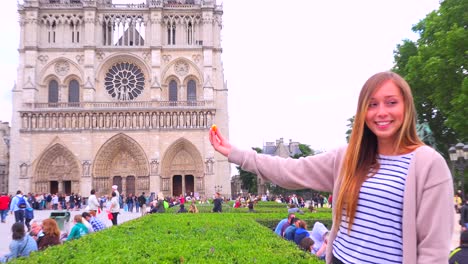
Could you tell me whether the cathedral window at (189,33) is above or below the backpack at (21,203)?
above

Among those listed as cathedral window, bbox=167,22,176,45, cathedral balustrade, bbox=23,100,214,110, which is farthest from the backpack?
cathedral window, bbox=167,22,176,45

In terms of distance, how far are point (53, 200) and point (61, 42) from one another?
15.6 meters

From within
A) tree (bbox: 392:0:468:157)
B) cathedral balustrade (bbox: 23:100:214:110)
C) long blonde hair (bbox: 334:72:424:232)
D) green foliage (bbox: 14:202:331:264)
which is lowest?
green foliage (bbox: 14:202:331:264)

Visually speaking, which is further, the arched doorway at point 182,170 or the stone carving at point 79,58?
the stone carving at point 79,58

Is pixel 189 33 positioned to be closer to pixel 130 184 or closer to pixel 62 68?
pixel 62 68

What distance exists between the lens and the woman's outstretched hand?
303cm

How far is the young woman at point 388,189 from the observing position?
2.34m

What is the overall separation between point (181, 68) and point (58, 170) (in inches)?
536

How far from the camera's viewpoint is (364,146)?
2707mm

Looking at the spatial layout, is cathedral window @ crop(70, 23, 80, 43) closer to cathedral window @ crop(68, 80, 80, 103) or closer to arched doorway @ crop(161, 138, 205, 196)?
cathedral window @ crop(68, 80, 80, 103)

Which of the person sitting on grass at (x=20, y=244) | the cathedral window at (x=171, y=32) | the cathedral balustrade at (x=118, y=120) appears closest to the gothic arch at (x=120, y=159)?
the cathedral balustrade at (x=118, y=120)

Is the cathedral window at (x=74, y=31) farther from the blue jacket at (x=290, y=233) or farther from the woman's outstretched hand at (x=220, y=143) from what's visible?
the woman's outstretched hand at (x=220, y=143)

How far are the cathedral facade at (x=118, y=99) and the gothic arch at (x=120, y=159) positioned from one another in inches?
3.4

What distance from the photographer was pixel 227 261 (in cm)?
607
